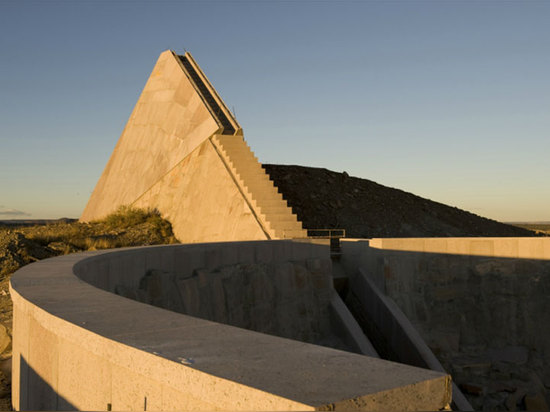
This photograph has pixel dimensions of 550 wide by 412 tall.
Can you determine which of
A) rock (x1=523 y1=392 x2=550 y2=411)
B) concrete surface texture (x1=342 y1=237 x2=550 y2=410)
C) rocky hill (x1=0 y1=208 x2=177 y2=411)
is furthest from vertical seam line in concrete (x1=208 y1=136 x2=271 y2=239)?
rock (x1=523 y1=392 x2=550 y2=411)

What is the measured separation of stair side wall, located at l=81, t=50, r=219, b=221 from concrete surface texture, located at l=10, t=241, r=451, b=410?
74.7ft

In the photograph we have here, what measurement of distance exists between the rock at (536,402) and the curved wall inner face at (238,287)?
5122 millimetres

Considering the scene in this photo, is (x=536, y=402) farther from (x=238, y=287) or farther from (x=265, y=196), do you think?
(x=265, y=196)

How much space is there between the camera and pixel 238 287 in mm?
14891

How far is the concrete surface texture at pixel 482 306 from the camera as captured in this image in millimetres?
17547

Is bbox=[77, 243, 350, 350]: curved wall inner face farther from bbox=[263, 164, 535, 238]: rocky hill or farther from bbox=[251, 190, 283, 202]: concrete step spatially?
bbox=[263, 164, 535, 238]: rocky hill

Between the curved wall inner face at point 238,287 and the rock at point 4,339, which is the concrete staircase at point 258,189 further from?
the rock at point 4,339

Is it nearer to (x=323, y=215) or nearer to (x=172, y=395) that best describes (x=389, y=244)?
(x=172, y=395)

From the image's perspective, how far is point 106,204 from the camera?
33.8 m

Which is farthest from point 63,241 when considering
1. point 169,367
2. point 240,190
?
point 169,367

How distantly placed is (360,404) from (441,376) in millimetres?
597

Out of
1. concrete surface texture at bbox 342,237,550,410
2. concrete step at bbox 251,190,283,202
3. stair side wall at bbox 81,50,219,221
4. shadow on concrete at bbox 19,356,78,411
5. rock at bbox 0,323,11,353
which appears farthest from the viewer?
stair side wall at bbox 81,50,219,221

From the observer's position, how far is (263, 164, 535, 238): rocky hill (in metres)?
38.7

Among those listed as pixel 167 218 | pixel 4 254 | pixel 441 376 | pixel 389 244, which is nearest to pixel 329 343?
pixel 389 244
